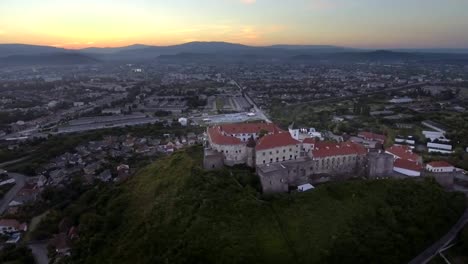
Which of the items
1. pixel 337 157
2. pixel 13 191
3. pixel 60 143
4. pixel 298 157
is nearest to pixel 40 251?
pixel 13 191

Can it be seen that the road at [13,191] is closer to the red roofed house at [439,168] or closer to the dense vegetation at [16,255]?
the dense vegetation at [16,255]

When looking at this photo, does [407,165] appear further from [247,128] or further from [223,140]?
[223,140]

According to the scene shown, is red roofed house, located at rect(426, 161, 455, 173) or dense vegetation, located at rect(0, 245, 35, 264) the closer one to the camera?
dense vegetation, located at rect(0, 245, 35, 264)

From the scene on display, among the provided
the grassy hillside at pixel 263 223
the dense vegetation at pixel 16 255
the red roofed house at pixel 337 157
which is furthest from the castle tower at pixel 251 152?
the dense vegetation at pixel 16 255

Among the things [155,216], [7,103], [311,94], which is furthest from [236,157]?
[7,103]

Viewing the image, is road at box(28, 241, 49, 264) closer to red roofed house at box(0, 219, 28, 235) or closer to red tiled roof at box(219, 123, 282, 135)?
red roofed house at box(0, 219, 28, 235)

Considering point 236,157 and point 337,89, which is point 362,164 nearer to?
point 236,157

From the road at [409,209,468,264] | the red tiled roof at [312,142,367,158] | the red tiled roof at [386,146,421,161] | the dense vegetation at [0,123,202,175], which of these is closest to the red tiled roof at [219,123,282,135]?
the red tiled roof at [312,142,367,158]
